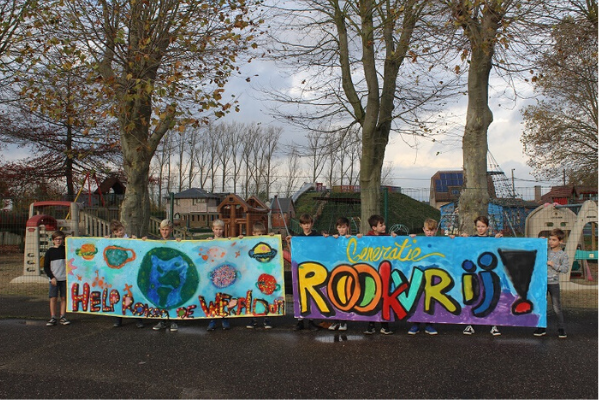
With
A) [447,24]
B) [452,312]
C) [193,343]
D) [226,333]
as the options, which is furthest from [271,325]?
[447,24]

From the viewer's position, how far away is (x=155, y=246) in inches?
297

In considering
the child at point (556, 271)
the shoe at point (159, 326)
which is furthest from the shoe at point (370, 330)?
the shoe at point (159, 326)

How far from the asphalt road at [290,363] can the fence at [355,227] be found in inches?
89.1

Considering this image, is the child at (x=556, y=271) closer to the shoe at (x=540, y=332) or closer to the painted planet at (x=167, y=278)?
the shoe at (x=540, y=332)

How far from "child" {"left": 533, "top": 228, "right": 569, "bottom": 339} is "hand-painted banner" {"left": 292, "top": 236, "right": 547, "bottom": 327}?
165 mm

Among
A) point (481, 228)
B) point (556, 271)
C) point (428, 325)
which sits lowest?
point (428, 325)

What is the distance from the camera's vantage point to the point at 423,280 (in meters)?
6.84

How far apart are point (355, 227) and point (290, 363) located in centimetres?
1625

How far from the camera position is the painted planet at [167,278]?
732 cm

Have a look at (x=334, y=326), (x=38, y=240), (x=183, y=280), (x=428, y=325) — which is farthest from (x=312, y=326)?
(x=38, y=240)

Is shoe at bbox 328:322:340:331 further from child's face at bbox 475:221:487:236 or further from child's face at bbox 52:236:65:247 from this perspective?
child's face at bbox 52:236:65:247

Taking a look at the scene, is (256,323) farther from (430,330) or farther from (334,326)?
(430,330)

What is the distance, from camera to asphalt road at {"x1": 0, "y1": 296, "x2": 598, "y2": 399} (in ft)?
15.3

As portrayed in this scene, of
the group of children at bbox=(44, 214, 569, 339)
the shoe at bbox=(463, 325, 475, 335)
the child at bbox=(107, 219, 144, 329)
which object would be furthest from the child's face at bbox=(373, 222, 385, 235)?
the child at bbox=(107, 219, 144, 329)
